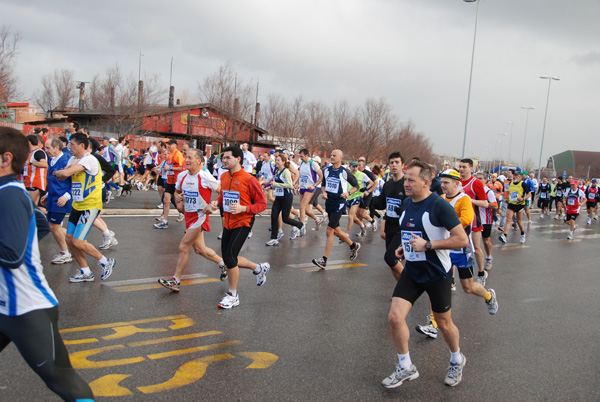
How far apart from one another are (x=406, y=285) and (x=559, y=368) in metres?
1.89

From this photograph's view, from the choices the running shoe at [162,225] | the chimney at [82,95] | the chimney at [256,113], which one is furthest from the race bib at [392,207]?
the chimney at [82,95]

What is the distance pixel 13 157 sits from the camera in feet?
9.23

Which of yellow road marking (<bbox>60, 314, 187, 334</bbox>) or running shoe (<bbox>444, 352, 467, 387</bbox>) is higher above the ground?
running shoe (<bbox>444, 352, 467, 387</bbox>)

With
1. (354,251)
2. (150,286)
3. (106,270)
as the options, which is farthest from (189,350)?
(354,251)

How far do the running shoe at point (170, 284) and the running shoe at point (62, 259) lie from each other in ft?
7.10

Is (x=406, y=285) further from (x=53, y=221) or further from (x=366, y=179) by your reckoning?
(x=366, y=179)

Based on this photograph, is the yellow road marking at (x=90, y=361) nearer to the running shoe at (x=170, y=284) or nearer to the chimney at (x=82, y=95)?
the running shoe at (x=170, y=284)

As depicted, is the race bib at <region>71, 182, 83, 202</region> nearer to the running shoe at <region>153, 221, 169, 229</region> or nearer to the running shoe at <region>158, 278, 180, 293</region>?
the running shoe at <region>158, 278, 180, 293</region>

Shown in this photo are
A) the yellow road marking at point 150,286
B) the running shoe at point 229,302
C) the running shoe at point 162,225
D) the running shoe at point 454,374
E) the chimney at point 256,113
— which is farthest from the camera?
the chimney at point 256,113

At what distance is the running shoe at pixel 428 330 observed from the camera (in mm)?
5578

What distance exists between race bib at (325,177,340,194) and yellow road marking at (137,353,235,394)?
5.11 m

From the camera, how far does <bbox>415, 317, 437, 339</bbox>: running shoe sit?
18.3ft

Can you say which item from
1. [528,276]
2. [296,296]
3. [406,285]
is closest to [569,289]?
[528,276]

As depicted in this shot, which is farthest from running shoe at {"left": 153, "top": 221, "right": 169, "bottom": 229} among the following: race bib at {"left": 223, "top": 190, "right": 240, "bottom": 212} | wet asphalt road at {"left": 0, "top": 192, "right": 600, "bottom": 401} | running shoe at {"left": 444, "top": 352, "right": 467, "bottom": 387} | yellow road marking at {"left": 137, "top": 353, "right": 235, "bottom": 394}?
running shoe at {"left": 444, "top": 352, "right": 467, "bottom": 387}
